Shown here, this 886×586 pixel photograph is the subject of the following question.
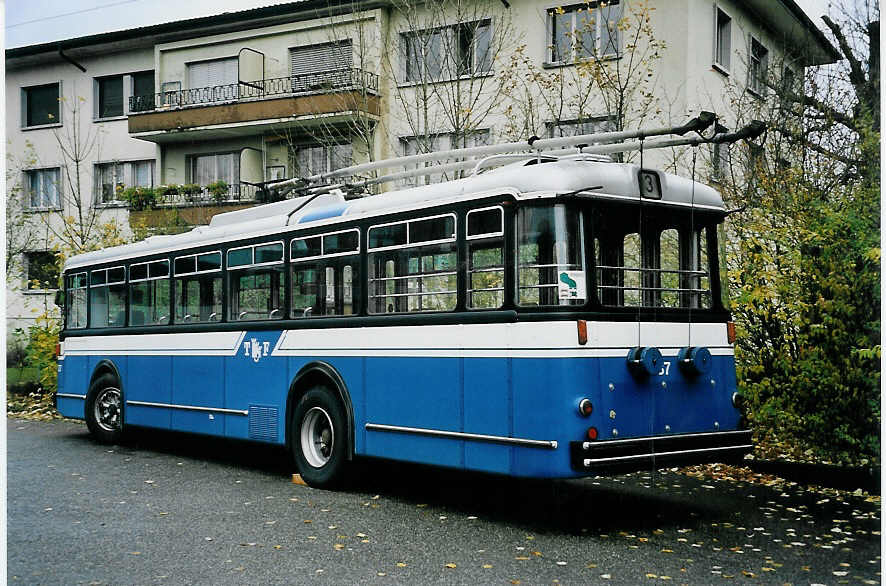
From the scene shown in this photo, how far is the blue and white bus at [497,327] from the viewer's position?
827 cm

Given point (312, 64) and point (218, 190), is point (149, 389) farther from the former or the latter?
point (312, 64)

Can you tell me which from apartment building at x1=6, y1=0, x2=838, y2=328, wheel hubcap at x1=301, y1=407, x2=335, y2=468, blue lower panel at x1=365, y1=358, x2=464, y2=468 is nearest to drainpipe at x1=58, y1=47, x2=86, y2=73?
apartment building at x1=6, y1=0, x2=838, y2=328

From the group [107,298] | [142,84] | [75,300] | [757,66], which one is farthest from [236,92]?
[757,66]

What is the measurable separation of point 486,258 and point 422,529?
2324 millimetres

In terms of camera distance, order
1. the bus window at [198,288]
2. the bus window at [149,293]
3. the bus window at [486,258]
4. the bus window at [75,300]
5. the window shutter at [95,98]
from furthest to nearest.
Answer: the window shutter at [95,98], the bus window at [75,300], the bus window at [149,293], the bus window at [198,288], the bus window at [486,258]

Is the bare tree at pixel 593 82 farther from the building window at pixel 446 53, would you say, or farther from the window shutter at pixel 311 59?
the window shutter at pixel 311 59

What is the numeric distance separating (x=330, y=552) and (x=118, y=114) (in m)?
23.6

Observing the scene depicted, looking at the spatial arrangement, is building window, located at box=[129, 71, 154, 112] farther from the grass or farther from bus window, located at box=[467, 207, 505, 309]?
bus window, located at box=[467, 207, 505, 309]

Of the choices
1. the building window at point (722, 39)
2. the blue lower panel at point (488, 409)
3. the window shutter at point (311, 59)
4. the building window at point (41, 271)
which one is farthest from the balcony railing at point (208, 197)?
the blue lower panel at point (488, 409)

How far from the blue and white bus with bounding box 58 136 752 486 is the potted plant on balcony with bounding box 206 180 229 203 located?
45.6ft

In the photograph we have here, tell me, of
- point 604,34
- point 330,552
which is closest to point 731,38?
point 604,34

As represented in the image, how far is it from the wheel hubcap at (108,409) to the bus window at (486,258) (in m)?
7.63

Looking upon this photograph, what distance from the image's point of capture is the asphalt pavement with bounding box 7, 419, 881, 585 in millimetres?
7008

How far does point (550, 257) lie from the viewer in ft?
27.5
